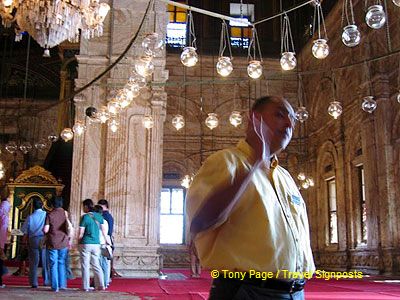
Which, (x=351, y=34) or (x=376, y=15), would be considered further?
(x=351, y=34)

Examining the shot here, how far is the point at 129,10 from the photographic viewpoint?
1129 cm

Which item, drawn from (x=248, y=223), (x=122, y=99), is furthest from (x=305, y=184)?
(x=248, y=223)

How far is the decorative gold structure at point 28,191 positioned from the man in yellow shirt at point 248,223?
14159mm

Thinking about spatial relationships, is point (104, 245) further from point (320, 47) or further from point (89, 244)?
point (320, 47)

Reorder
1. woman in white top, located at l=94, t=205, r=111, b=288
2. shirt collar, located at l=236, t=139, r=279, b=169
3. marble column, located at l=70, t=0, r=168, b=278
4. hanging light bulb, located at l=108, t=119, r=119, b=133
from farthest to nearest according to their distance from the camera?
marble column, located at l=70, t=0, r=168, b=278
hanging light bulb, located at l=108, t=119, r=119, b=133
woman in white top, located at l=94, t=205, r=111, b=288
shirt collar, located at l=236, t=139, r=279, b=169

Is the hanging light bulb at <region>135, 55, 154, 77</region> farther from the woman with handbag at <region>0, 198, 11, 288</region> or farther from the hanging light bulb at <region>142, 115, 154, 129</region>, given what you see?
the woman with handbag at <region>0, 198, 11, 288</region>

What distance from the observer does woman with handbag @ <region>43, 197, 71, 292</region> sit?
24.5ft

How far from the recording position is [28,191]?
50.3 feet

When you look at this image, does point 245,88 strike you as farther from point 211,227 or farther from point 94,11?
point 211,227

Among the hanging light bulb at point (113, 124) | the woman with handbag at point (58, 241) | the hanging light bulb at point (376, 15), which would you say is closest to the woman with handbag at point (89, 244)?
the woman with handbag at point (58, 241)

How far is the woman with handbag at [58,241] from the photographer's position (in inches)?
294

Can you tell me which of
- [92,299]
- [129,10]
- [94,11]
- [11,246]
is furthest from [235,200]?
[11,246]

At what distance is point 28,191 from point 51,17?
9455 millimetres

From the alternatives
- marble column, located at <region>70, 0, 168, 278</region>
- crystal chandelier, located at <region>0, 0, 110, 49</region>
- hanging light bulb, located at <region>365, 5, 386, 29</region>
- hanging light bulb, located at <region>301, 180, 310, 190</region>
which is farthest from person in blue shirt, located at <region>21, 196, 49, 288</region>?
hanging light bulb, located at <region>301, 180, 310, 190</region>
